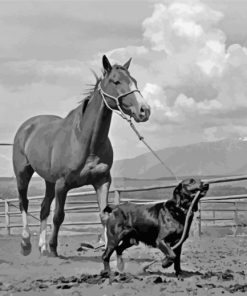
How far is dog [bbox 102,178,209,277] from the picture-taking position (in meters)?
5.75

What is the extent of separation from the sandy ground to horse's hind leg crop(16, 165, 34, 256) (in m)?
0.20

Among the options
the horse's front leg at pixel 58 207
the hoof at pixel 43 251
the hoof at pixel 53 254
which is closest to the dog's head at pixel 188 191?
the horse's front leg at pixel 58 207

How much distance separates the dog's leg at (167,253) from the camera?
18.7 feet

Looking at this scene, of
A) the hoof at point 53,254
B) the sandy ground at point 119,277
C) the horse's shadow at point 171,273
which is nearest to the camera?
the sandy ground at point 119,277

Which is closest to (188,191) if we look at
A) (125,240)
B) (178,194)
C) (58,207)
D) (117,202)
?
(178,194)

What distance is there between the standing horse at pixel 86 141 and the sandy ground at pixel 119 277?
575mm

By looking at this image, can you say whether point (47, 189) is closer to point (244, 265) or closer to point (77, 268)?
point (77, 268)

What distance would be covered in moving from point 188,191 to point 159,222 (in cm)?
47

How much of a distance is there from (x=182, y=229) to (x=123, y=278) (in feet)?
2.41

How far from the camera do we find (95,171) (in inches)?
287

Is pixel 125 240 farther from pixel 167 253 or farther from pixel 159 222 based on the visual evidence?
pixel 167 253

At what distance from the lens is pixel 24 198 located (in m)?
9.26

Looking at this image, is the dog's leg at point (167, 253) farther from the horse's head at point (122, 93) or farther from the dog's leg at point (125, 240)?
the horse's head at point (122, 93)

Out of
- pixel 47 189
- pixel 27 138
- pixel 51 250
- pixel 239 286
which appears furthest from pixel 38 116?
pixel 239 286
